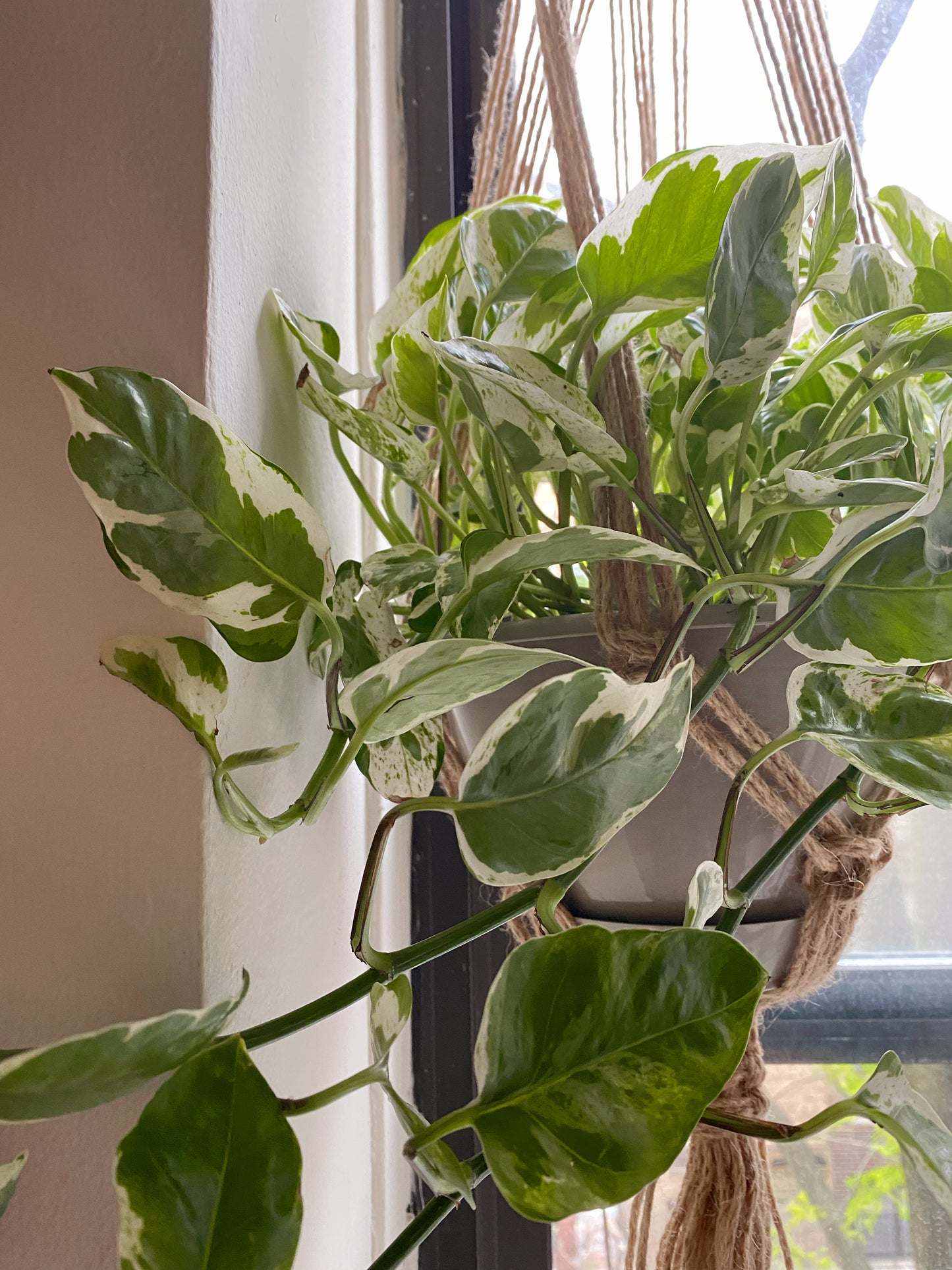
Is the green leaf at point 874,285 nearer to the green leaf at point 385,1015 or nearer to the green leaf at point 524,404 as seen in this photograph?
the green leaf at point 524,404

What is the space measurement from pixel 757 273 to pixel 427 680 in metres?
0.18

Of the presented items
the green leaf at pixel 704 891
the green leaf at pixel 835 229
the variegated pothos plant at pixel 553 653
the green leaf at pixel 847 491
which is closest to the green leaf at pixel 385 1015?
the variegated pothos plant at pixel 553 653

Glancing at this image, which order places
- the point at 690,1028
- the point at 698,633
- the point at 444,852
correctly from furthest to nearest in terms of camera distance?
the point at 444,852, the point at 698,633, the point at 690,1028

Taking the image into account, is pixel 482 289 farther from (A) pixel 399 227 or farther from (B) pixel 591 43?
(B) pixel 591 43

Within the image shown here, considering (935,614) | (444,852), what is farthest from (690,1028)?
(444,852)

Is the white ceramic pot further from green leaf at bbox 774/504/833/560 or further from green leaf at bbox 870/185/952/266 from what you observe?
green leaf at bbox 870/185/952/266

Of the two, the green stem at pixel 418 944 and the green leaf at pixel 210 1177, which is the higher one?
the green stem at pixel 418 944

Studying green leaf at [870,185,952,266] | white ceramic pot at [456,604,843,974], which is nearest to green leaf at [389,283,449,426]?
white ceramic pot at [456,604,843,974]

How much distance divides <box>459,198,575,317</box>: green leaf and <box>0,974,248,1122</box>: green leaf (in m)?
0.36

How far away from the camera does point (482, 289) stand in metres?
0.47

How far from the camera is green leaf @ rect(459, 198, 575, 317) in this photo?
0.47 m

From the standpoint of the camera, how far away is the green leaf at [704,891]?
12.7 inches

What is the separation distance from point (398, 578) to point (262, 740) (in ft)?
0.30

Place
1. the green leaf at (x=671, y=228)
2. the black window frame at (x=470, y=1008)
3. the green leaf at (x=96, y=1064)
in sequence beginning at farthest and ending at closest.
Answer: the black window frame at (x=470, y=1008) < the green leaf at (x=671, y=228) < the green leaf at (x=96, y=1064)
